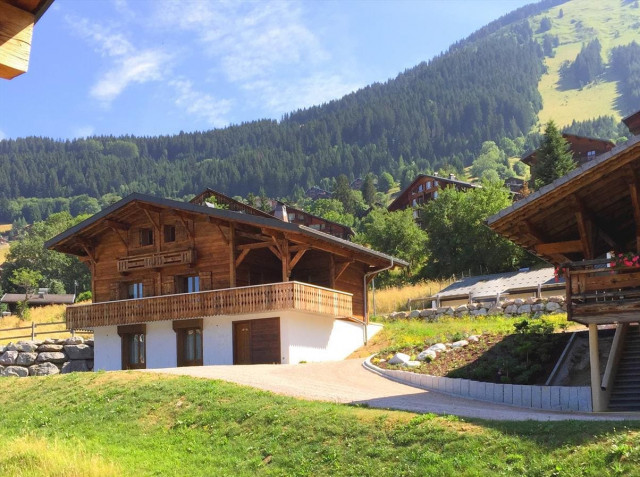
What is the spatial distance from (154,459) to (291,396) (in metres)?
4.49

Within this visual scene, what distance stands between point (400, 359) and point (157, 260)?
1347cm

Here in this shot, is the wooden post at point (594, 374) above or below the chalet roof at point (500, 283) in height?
below

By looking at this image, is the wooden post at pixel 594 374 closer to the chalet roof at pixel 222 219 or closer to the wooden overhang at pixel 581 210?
the wooden overhang at pixel 581 210

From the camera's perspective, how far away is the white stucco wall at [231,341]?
30.4 m

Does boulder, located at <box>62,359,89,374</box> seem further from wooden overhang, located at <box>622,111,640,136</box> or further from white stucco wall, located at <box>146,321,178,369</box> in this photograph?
wooden overhang, located at <box>622,111,640,136</box>

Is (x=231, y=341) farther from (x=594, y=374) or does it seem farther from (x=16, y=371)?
(x=594, y=374)

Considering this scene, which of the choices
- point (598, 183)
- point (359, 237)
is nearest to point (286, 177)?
point (359, 237)

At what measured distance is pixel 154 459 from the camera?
15.8 m

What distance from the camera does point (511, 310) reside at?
1382 inches

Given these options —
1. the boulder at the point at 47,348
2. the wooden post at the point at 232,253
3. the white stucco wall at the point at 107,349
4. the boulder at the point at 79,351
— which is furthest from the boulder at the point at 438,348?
the boulder at the point at 47,348

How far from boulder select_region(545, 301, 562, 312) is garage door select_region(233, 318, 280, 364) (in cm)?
1174

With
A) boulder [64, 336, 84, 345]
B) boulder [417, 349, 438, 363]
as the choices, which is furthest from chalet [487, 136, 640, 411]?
boulder [64, 336, 84, 345]

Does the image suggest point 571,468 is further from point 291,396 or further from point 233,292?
point 233,292

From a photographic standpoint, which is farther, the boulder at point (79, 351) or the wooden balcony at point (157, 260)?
the boulder at point (79, 351)
